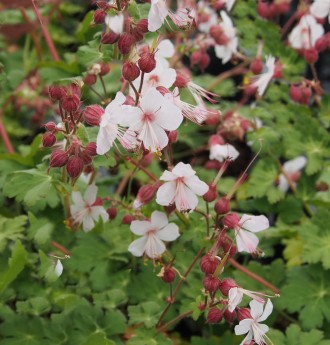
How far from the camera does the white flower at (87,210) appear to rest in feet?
5.19

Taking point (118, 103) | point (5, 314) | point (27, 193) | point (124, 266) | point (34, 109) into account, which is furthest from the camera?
point (34, 109)

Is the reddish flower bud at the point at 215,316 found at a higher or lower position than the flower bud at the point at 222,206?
lower

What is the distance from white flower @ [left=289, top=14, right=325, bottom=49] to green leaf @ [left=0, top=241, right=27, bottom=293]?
952 mm

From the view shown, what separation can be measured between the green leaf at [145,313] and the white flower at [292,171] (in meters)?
0.59

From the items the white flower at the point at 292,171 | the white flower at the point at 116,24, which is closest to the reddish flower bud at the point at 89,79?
the white flower at the point at 116,24

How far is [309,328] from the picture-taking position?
5.29 ft

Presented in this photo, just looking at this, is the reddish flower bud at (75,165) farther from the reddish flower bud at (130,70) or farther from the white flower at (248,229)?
the white flower at (248,229)

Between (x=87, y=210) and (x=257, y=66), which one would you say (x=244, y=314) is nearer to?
(x=87, y=210)

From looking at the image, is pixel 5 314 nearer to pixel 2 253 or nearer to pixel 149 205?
pixel 2 253

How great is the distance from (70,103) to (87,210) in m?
0.37

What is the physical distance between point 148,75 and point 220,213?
0.32 meters

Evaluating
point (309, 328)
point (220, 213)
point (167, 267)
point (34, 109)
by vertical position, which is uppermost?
point (220, 213)

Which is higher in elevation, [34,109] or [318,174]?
[318,174]

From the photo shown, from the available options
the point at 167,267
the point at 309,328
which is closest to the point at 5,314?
the point at 167,267
